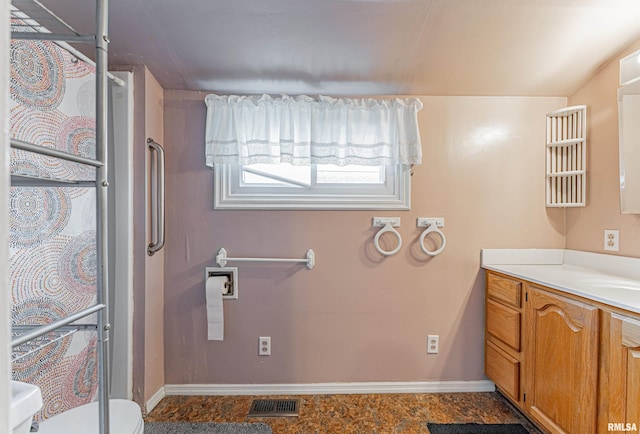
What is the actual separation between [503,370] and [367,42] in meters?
2.06

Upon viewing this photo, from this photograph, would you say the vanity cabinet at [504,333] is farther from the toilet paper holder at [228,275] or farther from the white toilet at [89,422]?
the white toilet at [89,422]

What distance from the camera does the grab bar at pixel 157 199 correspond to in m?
1.89

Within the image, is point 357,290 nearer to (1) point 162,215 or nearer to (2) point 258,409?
(2) point 258,409

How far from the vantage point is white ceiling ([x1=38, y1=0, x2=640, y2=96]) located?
146 centimetres

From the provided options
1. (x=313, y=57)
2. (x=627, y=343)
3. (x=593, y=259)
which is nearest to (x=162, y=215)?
(x=313, y=57)

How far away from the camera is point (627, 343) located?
3.90 ft

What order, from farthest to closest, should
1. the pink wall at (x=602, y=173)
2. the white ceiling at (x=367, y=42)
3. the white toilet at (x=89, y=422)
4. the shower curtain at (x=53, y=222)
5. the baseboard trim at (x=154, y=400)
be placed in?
1. the baseboard trim at (x=154, y=400)
2. the pink wall at (x=602, y=173)
3. the white ceiling at (x=367, y=42)
4. the shower curtain at (x=53, y=222)
5. the white toilet at (x=89, y=422)

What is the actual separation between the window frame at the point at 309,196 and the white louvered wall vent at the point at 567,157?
0.98m

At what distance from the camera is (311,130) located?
2039 millimetres

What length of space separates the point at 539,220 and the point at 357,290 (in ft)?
4.39

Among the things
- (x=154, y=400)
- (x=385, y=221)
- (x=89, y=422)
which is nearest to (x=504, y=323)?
(x=385, y=221)

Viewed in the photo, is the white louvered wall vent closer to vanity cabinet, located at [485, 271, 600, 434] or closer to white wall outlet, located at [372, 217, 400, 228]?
vanity cabinet, located at [485, 271, 600, 434]

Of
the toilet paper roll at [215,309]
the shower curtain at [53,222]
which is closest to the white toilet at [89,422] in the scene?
the shower curtain at [53,222]

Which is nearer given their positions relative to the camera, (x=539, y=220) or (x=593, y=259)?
(x=593, y=259)
